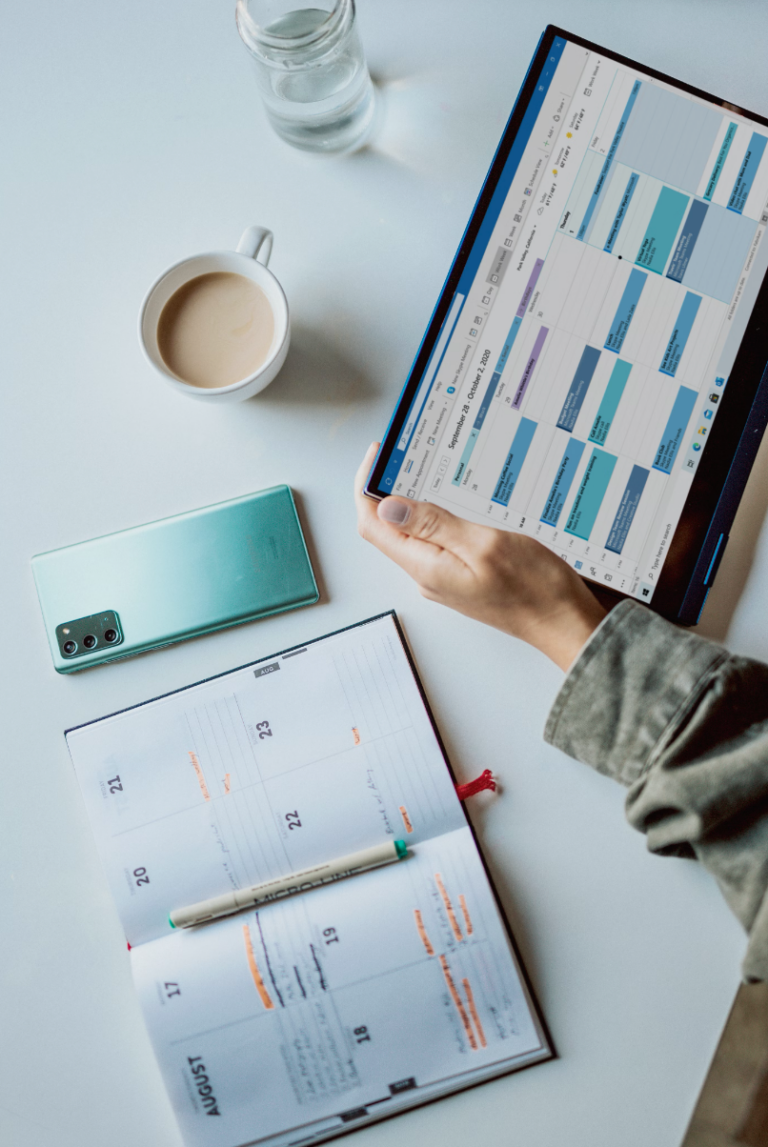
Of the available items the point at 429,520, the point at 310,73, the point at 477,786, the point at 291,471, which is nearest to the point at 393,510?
the point at 429,520

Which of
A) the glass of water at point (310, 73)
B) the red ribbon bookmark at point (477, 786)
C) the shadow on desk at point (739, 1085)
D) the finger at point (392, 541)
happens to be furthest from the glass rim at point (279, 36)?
the shadow on desk at point (739, 1085)

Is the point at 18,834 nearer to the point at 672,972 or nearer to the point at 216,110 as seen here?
the point at 672,972

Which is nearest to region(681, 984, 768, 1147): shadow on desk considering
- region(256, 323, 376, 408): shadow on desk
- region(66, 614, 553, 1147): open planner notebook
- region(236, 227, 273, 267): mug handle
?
region(66, 614, 553, 1147): open planner notebook

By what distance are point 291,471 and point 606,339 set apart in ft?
1.04

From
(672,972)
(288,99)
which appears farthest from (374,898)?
(288,99)

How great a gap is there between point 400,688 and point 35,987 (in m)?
0.44

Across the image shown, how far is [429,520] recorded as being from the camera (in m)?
0.70

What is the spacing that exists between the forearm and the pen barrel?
19 cm

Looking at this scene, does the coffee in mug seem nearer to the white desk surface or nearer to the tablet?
the white desk surface

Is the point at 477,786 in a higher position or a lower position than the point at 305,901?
higher

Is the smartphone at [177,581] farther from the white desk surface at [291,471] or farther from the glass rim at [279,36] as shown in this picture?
the glass rim at [279,36]

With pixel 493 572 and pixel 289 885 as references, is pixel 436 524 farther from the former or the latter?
pixel 289 885

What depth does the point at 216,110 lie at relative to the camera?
2.75 ft

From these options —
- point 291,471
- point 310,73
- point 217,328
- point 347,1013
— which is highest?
point 310,73
